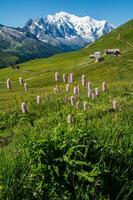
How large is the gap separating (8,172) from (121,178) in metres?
2.29

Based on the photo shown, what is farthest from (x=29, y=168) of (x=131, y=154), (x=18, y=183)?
(x=131, y=154)

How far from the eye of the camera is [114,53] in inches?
4444

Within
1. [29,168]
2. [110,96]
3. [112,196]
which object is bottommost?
[110,96]

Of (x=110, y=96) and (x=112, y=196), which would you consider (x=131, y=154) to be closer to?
(x=112, y=196)

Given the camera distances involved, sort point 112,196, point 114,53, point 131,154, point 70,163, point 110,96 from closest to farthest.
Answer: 1. point 70,163
2. point 112,196
3. point 131,154
4. point 110,96
5. point 114,53

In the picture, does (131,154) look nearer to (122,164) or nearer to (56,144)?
(122,164)

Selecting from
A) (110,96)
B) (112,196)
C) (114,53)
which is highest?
(112,196)

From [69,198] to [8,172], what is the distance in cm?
124

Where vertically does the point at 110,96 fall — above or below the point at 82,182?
below

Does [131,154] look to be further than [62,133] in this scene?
Yes

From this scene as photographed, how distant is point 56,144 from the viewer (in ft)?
29.0

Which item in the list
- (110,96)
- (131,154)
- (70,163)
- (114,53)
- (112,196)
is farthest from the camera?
(114,53)

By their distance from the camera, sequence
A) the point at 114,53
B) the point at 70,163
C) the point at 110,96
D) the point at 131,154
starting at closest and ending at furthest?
the point at 70,163
the point at 131,154
the point at 110,96
the point at 114,53

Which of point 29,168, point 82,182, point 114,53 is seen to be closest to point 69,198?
point 82,182
